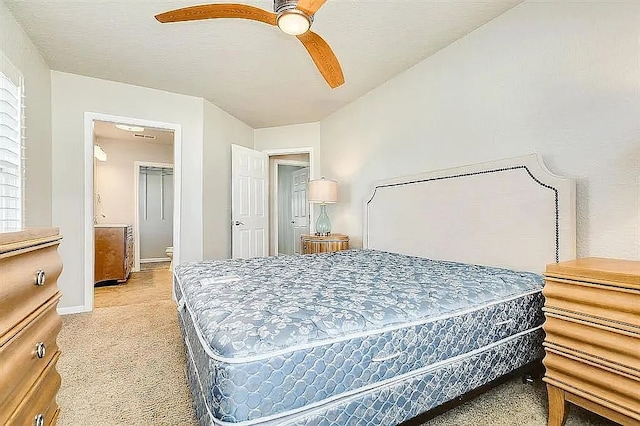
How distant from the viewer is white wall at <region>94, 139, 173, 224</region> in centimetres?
611

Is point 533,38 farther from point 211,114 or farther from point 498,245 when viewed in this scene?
point 211,114

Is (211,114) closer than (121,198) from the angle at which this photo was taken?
Yes

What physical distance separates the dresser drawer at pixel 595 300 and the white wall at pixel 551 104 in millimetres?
657

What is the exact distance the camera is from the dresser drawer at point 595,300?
124cm

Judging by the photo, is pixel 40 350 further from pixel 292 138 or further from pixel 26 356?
pixel 292 138

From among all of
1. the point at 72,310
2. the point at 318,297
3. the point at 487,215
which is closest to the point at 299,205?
the point at 72,310

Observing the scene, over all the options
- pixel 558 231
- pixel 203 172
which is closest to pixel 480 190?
pixel 558 231

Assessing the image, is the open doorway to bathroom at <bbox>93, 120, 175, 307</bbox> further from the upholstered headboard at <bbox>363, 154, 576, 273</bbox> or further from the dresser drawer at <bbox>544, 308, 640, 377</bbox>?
the dresser drawer at <bbox>544, 308, 640, 377</bbox>

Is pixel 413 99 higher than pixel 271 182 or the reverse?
higher

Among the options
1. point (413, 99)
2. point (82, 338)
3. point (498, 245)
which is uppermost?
point (413, 99)

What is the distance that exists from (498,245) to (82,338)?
3348 mm

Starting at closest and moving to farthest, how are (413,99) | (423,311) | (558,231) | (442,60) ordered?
(423,311) < (558,231) < (442,60) < (413,99)

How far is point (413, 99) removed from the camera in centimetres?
319

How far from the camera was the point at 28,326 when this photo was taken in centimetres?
95
